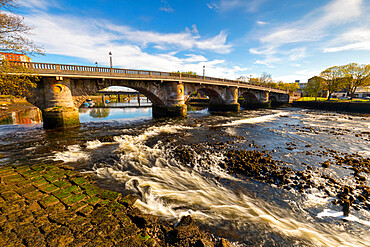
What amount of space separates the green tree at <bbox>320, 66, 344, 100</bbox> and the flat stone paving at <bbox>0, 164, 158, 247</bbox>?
7194cm

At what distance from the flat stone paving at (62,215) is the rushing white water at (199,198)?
1254 millimetres

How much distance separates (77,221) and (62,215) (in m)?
0.57

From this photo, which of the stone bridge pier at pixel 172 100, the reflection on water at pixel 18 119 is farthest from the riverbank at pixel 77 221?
the reflection on water at pixel 18 119

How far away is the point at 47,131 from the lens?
16516 millimetres

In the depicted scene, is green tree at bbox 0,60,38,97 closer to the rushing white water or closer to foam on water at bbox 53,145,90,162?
foam on water at bbox 53,145,90,162

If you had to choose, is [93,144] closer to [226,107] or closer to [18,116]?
[18,116]

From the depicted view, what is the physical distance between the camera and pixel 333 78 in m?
53.0

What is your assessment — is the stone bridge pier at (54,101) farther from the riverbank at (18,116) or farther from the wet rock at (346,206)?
the wet rock at (346,206)

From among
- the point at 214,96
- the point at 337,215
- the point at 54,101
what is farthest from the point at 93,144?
the point at 214,96

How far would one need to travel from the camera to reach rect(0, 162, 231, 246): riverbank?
352cm

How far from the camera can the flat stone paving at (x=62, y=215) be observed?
350cm

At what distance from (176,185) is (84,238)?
14.1 ft

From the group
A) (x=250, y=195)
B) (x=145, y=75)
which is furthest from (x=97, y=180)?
(x=145, y=75)

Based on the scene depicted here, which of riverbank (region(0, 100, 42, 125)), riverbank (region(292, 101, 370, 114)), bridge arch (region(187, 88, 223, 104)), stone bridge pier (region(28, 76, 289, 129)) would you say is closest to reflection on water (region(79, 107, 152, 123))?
stone bridge pier (region(28, 76, 289, 129))
